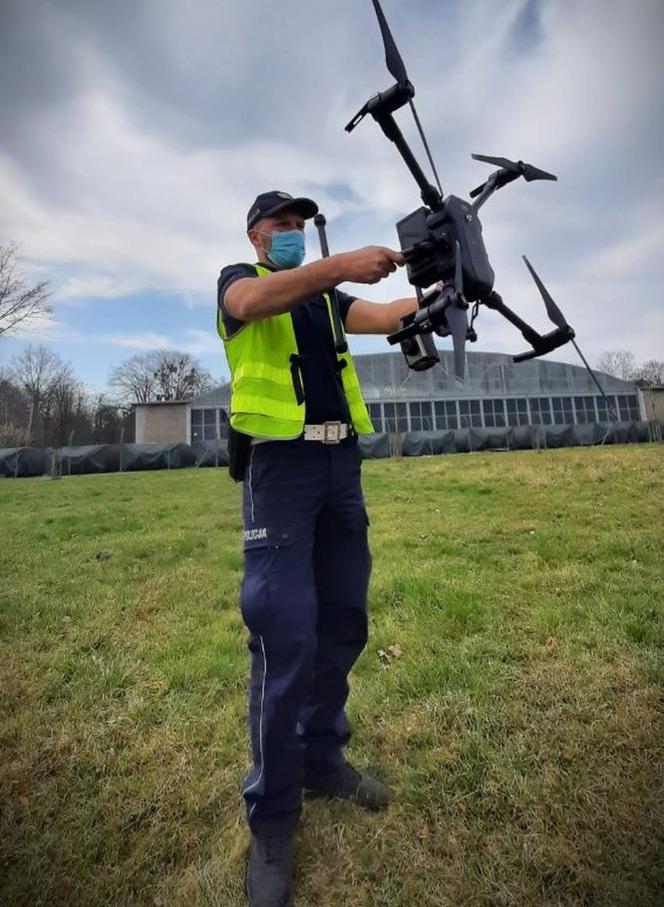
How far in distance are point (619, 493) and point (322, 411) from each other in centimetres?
822

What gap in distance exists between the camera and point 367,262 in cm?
→ 178

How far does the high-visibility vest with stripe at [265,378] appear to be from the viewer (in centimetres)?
201

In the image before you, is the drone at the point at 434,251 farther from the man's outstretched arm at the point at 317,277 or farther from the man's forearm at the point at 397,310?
the man's forearm at the point at 397,310

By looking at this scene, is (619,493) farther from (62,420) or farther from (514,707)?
(62,420)

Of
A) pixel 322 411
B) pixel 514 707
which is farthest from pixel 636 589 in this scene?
pixel 322 411

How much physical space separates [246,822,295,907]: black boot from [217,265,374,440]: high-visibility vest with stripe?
4.93 ft

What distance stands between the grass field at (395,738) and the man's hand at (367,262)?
2.16 m

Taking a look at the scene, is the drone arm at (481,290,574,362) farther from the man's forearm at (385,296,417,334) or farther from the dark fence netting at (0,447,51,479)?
the dark fence netting at (0,447,51,479)

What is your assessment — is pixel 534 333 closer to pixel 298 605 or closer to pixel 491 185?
pixel 491 185

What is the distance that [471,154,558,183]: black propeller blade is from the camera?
6.45ft

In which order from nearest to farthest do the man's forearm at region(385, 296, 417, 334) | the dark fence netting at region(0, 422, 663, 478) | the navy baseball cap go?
the navy baseball cap, the man's forearm at region(385, 296, 417, 334), the dark fence netting at region(0, 422, 663, 478)

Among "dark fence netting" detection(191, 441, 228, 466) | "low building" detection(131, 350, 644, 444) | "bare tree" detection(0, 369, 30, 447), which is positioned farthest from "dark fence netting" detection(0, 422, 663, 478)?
"bare tree" detection(0, 369, 30, 447)

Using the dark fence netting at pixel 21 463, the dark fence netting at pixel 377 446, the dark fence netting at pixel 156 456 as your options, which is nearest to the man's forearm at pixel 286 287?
the dark fence netting at pixel 377 446

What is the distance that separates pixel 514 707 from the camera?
8.83ft
